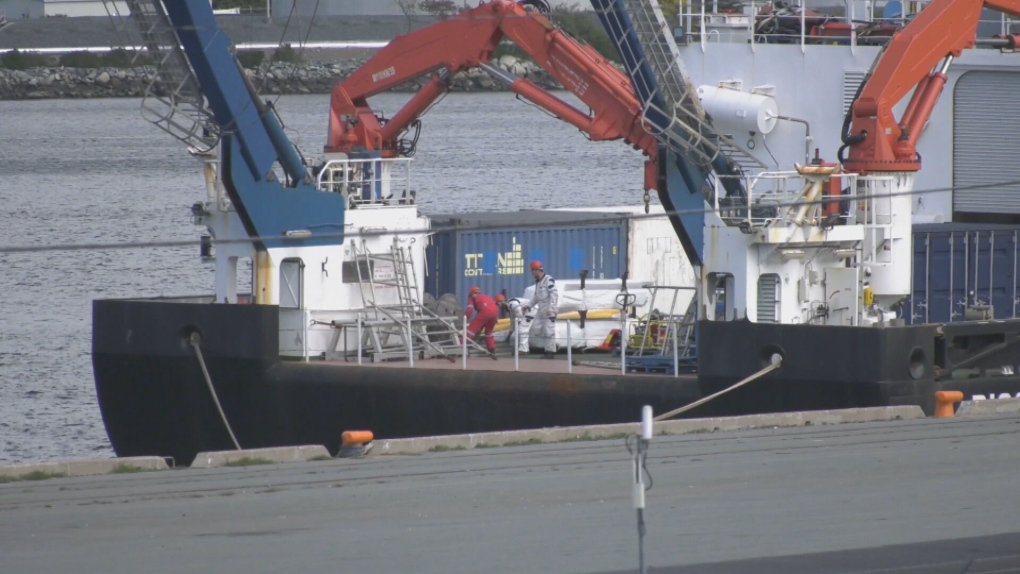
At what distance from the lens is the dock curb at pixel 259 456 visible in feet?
45.4

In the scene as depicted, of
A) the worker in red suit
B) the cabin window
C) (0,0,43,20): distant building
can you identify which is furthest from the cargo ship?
(0,0,43,20): distant building

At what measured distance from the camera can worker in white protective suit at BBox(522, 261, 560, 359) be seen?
831 inches

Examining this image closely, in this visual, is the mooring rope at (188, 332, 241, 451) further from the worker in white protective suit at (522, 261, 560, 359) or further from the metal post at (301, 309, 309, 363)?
the worker in white protective suit at (522, 261, 560, 359)

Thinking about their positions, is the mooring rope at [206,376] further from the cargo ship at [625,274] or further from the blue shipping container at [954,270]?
the blue shipping container at [954,270]

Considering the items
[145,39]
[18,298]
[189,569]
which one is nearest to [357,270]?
[145,39]

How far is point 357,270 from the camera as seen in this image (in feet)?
69.6

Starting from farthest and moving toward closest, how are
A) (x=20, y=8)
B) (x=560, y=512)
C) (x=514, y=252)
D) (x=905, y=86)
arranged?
1. (x=514, y=252)
2. (x=20, y=8)
3. (x=905, y=86)
4. (x=560, y=512)

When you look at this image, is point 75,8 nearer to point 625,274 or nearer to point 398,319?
point 398,319

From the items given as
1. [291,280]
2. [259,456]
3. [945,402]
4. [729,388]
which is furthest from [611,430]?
[291,280]

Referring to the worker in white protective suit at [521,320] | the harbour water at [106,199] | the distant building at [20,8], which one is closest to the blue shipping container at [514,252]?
the worker in white protective suit at [521,320]

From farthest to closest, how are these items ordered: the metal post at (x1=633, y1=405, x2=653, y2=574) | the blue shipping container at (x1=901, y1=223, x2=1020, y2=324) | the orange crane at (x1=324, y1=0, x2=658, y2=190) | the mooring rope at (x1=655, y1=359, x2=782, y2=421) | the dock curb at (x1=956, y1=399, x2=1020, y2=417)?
1. the orange crane at (x1=324, y1=0, x2=658, y2=190)
2. the blue shipping container at (x1=901, y1=223, x2=1020, y2=324)
3. the mooring rope at (x1=655, y1=359, x2=782, y2=421)
4. the dock curb at (x1=956, y1=399, x2=1020, y2=417)
5. the metal post at (x1=633, y1=405, x2=653, y2=574)

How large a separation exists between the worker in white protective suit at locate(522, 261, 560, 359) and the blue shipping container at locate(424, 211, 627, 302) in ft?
6.34

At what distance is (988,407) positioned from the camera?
16844 millimetres

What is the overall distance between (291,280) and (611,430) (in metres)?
6.89
